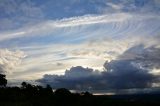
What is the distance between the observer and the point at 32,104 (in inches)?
7687

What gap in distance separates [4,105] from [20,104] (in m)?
11.4

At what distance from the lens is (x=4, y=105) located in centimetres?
17588

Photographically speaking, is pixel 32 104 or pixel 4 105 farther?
pixel 32 104

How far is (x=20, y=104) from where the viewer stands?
18525 centimetres

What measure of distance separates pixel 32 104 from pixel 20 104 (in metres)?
11.2

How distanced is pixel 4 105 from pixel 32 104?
888 inches
